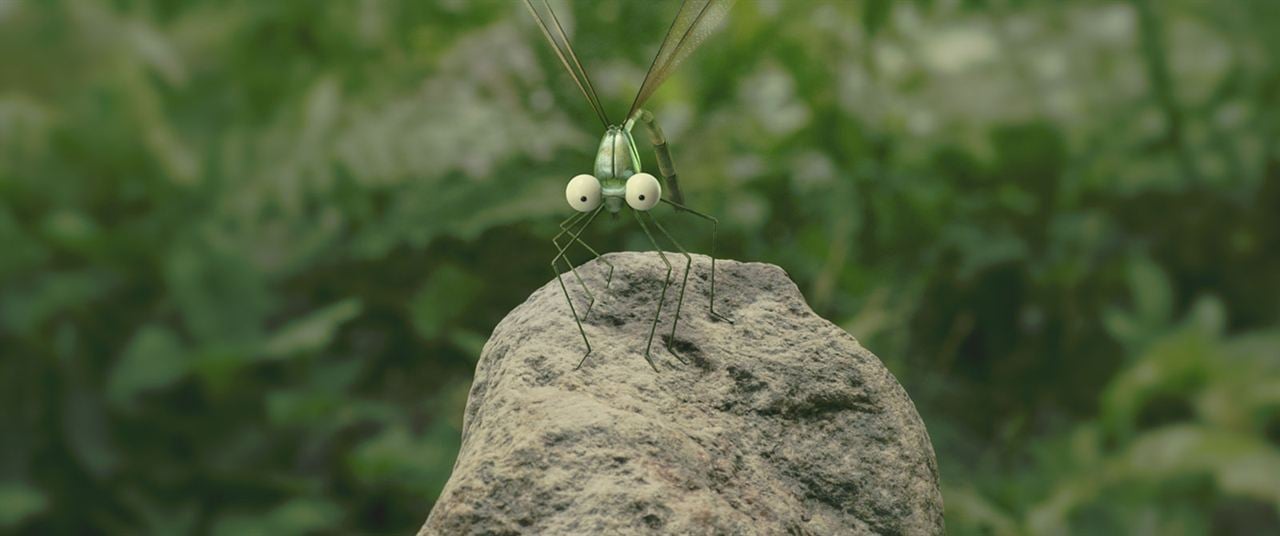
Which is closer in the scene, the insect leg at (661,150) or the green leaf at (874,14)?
the insect leg at (661,150)

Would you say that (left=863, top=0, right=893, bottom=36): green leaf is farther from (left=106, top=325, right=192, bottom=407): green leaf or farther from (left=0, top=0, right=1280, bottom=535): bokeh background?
(left=106, top=325, right=192, bottom=407): green leaf

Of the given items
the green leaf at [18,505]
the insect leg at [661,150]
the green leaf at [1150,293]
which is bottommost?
the insect leg at [661,150]

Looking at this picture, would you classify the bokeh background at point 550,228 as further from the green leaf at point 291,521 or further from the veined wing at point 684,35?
the veined wing at point 684,35

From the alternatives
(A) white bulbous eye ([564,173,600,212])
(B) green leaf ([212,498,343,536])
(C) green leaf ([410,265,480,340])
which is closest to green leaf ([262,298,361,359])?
(C) green leaf ([410,265,480,340])

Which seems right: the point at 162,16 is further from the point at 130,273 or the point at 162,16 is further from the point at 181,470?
the point at 181,470

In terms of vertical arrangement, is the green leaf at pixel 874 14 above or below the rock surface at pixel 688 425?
above

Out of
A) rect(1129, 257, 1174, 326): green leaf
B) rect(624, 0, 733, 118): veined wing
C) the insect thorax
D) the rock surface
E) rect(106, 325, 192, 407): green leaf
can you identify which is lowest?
the rock surface

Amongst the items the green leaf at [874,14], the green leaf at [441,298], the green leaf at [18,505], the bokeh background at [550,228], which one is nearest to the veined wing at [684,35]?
the bokeh background at [550,228]

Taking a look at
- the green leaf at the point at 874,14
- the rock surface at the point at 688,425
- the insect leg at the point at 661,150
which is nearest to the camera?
the rock surface at the point at 688,425
